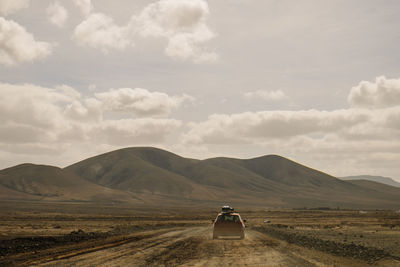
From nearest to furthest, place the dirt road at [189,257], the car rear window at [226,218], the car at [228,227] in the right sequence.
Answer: the dirt road at [189,257] → the car at [228,227] → the car rear window at [226,218]

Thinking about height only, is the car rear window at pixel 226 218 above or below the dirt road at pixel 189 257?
above

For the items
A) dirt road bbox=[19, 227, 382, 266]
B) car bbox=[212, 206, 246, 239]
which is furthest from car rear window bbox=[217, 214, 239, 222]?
dirt road bbox=[19, 227, 382, 266]

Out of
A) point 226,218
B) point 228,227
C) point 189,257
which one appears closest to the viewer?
point 189,257

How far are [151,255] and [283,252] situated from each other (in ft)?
19.1

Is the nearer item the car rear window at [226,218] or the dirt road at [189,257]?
the dirt road at [189,257]

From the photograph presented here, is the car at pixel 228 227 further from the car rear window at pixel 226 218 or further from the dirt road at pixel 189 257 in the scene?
the dirt road at pixel 189 257

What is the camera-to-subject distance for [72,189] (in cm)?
19775

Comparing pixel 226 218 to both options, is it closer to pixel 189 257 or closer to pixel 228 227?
pixel 228 227

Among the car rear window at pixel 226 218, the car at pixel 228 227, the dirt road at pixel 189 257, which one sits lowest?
the dirt road at pixel 189 257

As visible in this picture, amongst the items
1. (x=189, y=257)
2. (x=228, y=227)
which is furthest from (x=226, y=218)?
(x=189, y=257)

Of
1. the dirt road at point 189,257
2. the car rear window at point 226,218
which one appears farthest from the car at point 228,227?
the dirt road at point 189,257

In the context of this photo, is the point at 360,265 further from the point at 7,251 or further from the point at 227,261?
the point at 7,251

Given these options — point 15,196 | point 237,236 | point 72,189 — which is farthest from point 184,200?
point 237,236

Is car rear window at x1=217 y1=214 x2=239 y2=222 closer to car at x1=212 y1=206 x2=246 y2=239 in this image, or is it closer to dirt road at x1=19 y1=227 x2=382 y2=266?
car at x1=212 y1=206 x2=246 y2=239
